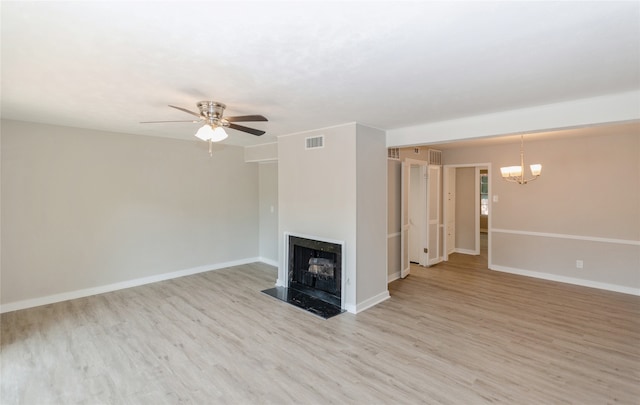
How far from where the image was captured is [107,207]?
4.75 m

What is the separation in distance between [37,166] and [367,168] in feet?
15.1

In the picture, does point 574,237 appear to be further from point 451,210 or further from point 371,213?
point 371,213

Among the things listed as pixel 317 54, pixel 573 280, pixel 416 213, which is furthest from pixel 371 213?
pixel 573 280

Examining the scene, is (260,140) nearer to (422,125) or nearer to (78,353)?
(422,125)

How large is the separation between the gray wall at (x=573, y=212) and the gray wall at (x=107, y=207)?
550 centimetres

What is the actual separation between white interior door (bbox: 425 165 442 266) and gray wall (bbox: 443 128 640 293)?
1.06 m

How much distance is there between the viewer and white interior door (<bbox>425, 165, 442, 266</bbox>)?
6.32 metres

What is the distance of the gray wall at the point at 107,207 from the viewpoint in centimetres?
407

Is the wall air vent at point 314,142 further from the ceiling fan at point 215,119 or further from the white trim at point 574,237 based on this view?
the white trim at point 574,237

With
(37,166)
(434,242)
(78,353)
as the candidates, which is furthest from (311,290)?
(37,166)

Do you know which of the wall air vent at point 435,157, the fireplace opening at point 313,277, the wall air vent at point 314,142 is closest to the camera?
the fireplace opening at point 313,277

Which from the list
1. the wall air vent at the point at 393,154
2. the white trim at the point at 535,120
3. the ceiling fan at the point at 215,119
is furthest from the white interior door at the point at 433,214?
the ceiling fan at the point at 215,119

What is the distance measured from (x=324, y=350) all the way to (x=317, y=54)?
108 inches

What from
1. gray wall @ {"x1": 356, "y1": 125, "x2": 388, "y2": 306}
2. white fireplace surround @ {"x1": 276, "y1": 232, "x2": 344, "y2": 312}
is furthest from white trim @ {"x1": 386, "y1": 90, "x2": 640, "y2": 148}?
white fireplace surround @ {"x1": 276, "y1": 232, "x2": 344, "y2": 312}
